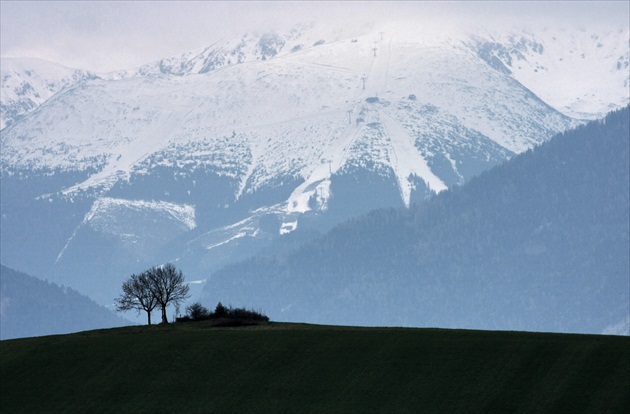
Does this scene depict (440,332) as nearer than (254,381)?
No

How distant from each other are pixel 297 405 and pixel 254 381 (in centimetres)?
910

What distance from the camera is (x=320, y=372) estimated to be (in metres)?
159

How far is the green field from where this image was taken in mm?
145625

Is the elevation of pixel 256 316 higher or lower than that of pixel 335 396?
higher

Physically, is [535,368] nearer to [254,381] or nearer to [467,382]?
[467,382]

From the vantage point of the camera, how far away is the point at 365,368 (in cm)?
15825

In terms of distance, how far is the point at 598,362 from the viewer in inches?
5960

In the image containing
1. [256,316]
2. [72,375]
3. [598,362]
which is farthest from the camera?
[256,316]

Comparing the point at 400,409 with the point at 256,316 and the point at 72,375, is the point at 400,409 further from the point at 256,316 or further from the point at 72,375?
the point at 256,316

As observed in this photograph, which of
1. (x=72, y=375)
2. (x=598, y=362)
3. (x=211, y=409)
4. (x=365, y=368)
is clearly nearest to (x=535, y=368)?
(x=598, y=362)

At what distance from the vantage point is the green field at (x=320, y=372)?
145625 mm

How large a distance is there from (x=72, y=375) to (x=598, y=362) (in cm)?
4644

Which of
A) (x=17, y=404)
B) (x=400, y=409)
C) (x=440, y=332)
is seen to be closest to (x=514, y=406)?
(x=400, y=409)

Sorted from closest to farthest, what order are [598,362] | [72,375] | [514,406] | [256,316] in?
[514,406] < [598,362] < [72,375] < [256,316]
